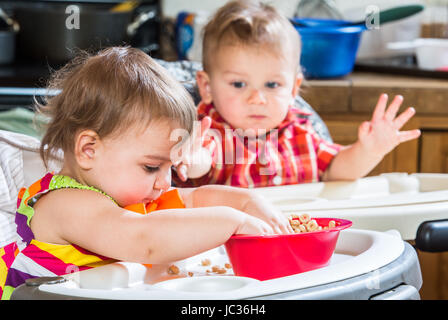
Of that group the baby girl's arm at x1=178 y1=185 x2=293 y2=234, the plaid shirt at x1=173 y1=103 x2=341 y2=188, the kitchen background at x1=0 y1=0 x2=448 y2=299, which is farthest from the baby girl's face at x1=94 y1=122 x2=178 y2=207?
the kitchen background at x1=0 y1=0 x2=448 y2=299

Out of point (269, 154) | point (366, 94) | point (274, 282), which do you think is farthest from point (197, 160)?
point (366, 94)

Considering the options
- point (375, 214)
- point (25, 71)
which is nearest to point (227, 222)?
point (375, 214)

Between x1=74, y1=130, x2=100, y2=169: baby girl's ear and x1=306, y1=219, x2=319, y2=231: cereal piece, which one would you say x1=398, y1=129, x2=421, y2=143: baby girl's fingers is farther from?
x1=74, y1=130, x2=100, y2=169: baby girl's ear

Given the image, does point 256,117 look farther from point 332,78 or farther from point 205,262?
point 332,78

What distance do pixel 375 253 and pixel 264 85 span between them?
631mm

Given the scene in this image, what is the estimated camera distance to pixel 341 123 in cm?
214

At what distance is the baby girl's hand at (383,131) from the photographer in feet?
4.62

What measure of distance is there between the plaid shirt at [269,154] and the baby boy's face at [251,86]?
0.12 ft

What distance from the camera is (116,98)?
96 centimetres

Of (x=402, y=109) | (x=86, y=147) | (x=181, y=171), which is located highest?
(x=86, y=147)

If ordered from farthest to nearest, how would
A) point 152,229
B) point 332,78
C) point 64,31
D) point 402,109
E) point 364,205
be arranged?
point 64,31 → point 332,78 → point 402,109 → point 364,205 → point 152,229

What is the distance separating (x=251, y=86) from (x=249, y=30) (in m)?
0.11

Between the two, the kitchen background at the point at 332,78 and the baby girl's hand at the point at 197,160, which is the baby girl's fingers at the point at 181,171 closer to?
the baby girl's hand at the point at 197,160
